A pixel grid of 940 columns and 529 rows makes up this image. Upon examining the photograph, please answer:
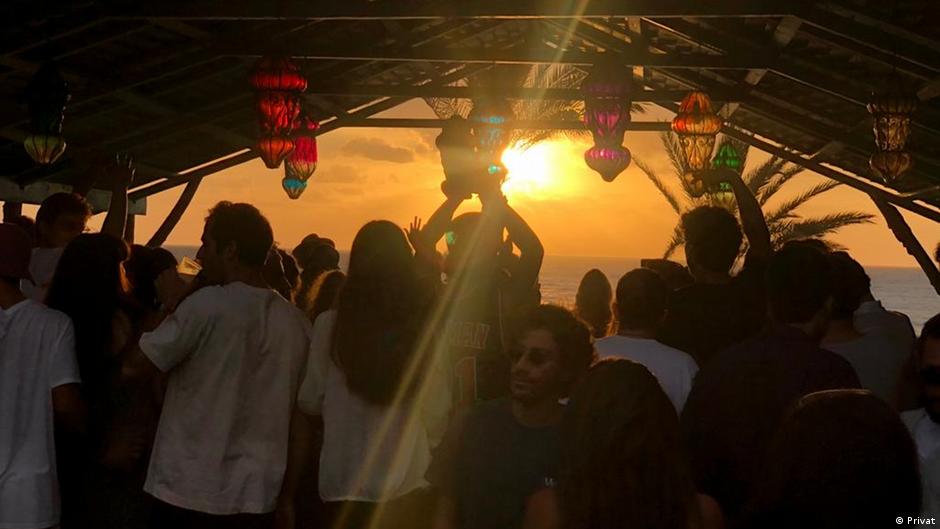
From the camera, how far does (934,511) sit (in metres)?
3.01

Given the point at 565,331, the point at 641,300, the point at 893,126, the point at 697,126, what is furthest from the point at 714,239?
the point at 697,126

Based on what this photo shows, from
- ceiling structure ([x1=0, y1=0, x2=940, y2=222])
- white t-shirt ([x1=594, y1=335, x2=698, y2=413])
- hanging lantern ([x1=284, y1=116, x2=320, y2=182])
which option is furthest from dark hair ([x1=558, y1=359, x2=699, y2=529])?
hanging lantern ([x1=284, y1=116, x2=320, y2=182])

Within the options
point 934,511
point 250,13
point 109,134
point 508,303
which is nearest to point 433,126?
point 109,134

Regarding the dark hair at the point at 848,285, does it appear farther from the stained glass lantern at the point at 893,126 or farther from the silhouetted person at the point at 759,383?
the stained glass lantern at the point at 893,126

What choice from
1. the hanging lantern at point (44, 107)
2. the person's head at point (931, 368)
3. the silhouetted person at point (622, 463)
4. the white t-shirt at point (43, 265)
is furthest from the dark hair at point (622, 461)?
the hanging lantern at point (44, 107)

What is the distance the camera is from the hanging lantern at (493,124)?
11.0 m

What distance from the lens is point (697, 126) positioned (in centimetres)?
1200

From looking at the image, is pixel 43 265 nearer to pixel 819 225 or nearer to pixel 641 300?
pixel 641 300

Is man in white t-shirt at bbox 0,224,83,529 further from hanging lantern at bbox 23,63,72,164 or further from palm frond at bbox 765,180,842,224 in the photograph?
palm frond at bbox 765,180,842,224

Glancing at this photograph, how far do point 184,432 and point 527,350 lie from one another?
123 centimetres

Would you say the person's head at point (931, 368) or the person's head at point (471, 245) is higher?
the person's head at point (471, 245)

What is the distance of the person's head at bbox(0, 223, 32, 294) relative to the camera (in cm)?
400

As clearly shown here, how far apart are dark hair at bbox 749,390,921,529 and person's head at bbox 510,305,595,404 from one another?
115 cm

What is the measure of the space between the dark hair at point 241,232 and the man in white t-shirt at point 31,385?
58cm
